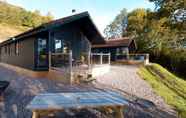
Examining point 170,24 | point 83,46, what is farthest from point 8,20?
point 170,24

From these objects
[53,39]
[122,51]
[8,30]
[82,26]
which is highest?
[8,30]

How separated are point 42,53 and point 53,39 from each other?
117 centimetres

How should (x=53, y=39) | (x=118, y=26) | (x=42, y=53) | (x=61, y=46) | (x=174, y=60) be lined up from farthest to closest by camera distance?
(x=118, y=26)
(x=174, y=60)
(x=61, y=46)
(x=53, y=39)
(x=42, y=53)

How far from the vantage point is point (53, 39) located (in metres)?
13.2

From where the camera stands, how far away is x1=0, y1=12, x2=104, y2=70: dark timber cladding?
12.7m

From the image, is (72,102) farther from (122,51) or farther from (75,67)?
(122,51)

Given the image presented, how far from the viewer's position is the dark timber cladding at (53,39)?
499 inches

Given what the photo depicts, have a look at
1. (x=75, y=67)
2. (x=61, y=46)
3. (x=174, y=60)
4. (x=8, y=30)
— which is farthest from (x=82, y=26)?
(x=8, y=30)

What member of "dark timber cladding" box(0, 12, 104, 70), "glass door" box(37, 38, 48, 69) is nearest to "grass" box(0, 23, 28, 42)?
"dark timber cladding" box(0, 12, 104, 70)

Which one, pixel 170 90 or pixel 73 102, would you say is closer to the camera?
pixel 73 102

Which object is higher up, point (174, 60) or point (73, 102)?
point (174, 60)

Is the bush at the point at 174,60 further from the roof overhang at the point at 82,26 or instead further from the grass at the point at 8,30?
the grass at the point at 8,30

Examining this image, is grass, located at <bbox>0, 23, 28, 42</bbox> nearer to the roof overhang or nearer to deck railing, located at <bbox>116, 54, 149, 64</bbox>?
deck railing, located at <bbox>116, 54, 149, 64</bbox>

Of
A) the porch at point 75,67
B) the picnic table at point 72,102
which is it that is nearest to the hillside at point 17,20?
the porch at point 75,67
